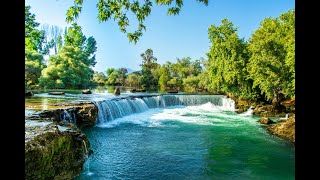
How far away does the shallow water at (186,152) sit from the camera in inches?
Result: 316

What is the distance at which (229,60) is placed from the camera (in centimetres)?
2297

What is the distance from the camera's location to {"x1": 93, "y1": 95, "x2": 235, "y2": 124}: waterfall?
1610 cm

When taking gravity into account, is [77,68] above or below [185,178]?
above

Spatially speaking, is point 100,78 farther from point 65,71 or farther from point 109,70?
point 65,71

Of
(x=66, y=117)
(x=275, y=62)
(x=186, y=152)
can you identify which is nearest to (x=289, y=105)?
(x=275, y=62)

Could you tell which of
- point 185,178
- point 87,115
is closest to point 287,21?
point 87,115

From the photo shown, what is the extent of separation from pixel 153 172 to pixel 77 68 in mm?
29099

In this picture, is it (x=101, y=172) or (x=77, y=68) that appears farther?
(x=77, y=68)

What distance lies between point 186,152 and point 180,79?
35734mm

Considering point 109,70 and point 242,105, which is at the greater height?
point 109,70

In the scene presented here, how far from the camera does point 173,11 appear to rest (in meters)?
3.61
